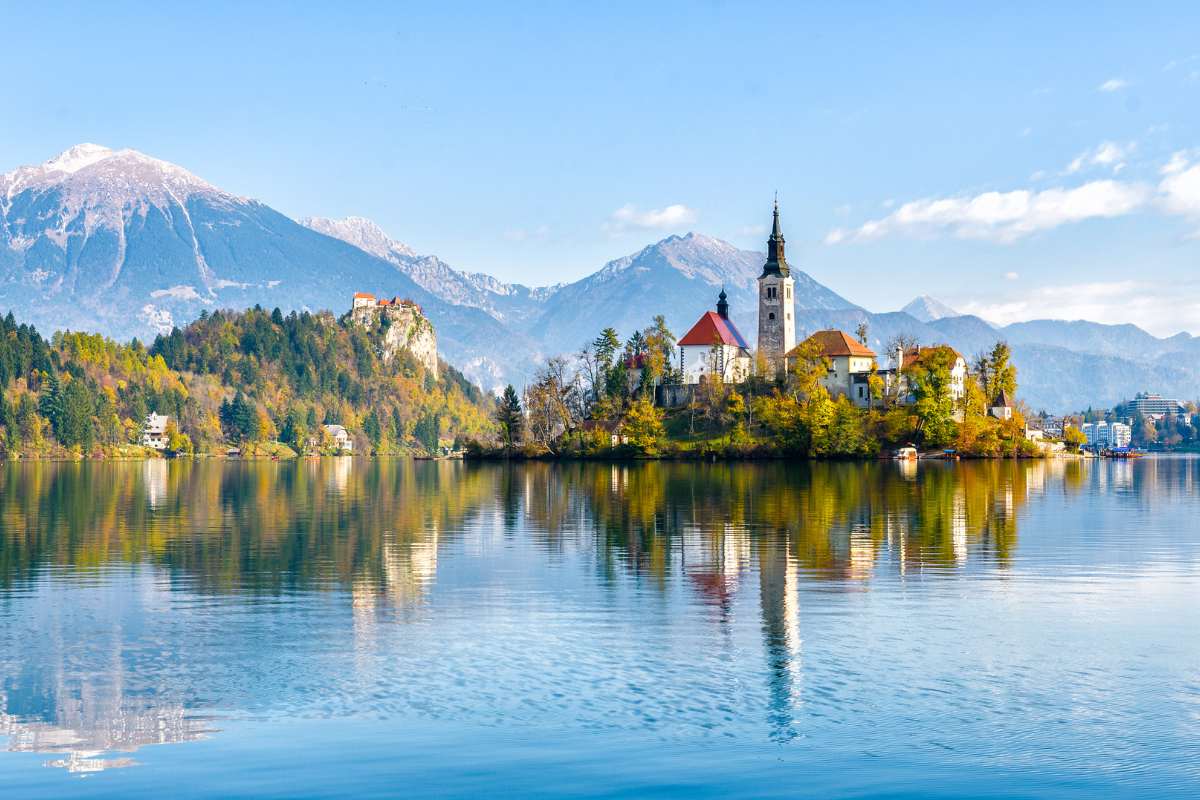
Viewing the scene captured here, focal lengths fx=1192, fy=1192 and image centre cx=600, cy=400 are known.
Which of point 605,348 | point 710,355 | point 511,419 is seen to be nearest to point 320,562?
point 511,419

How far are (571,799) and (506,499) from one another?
64724 millimetres

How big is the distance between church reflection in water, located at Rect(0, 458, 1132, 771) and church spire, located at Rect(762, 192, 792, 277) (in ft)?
336

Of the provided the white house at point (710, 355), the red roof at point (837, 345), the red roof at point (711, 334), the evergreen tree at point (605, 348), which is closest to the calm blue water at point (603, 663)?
the red roof at point (837, 345)

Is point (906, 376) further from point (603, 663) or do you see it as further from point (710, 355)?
point (603, 663)

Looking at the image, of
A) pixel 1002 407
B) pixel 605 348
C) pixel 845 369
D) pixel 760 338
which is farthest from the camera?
pixel 760 338

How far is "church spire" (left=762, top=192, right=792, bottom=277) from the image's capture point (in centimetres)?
19288

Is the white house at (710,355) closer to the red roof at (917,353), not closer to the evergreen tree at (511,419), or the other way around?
the red roof at (917,353)

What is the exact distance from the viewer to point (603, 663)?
2553 cm

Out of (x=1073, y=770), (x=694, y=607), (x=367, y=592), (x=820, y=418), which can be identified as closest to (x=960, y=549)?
(x=694, y=607)

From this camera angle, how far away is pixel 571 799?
57.2 feet

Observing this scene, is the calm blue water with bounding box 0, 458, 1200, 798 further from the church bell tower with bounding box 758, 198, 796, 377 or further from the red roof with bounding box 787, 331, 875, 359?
the church bell tower with bounding box 758, 198, 796, 377

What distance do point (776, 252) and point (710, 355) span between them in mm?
22369

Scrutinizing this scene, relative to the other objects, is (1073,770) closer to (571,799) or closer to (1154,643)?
(571,799)

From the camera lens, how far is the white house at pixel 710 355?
18512 centimetres
